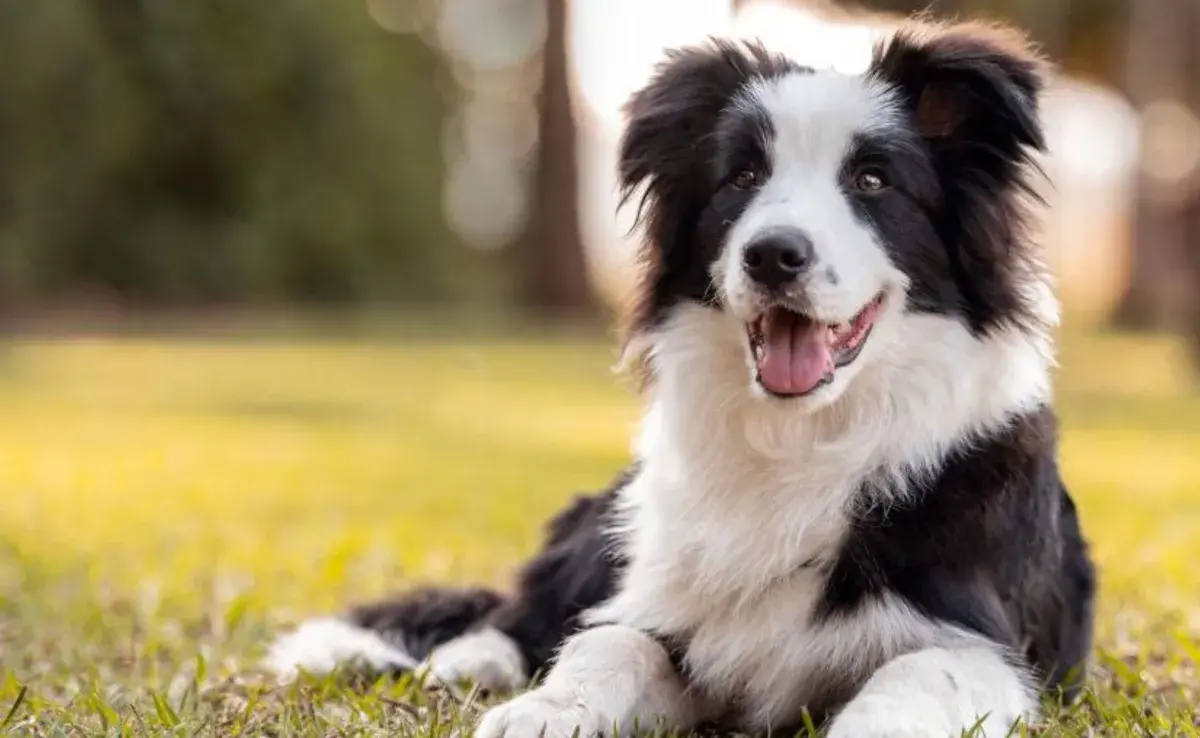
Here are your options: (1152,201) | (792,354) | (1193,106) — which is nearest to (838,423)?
(792,354)

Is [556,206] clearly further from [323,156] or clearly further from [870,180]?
[870,180]

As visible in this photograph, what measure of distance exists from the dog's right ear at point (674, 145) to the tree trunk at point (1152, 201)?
23.6 meters

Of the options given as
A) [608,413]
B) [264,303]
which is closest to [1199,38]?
[264,303]

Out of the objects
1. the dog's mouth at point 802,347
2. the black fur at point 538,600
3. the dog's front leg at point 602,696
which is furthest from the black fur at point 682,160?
the dog's front leg at point 602,696

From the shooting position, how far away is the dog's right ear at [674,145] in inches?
164

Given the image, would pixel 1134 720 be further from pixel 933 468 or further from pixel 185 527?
pixel 185 527

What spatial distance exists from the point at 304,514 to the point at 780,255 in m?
5.23

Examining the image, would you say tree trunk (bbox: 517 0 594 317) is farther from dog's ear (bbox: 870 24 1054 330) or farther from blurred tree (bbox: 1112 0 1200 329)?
dog's ear (bbox: 870 24 1054 330)

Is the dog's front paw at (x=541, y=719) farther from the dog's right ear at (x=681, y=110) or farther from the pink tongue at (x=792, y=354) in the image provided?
the dog's right ear at (x=681, y=110)

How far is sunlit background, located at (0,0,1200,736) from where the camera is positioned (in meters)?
5.29

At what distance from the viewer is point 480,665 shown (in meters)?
4.16

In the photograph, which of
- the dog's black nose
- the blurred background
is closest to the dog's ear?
the dog's black nose

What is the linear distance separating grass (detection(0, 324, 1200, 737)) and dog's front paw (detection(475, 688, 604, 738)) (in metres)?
0.25

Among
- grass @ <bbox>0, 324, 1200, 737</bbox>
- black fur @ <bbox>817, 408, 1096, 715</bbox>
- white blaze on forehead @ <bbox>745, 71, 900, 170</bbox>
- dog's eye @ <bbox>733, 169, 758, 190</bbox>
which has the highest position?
white blaze on forehead @ <bbox>745, 71, 900, 170</bbox>
